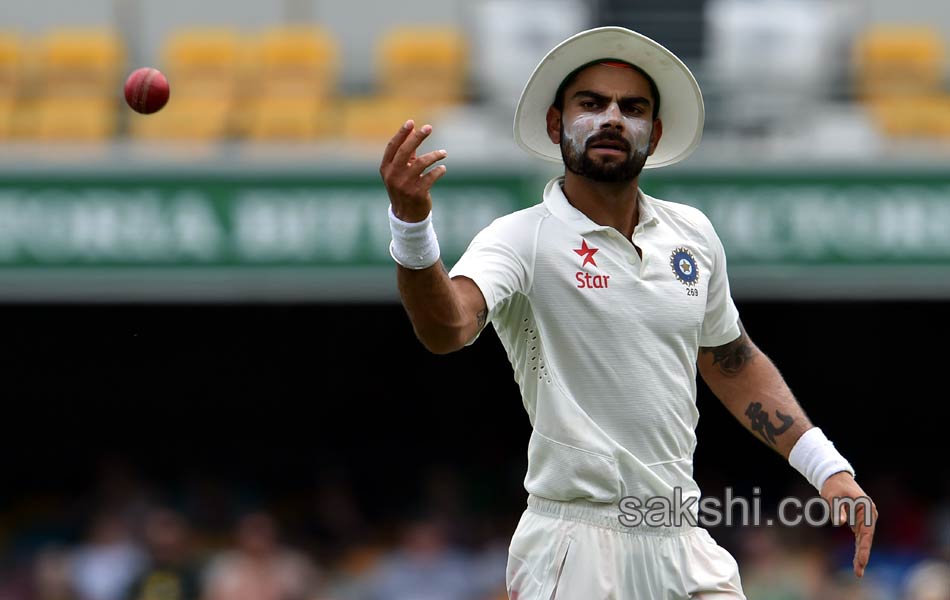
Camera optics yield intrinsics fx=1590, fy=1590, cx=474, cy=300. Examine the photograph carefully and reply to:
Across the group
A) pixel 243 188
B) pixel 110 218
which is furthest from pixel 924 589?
pixel 110 218

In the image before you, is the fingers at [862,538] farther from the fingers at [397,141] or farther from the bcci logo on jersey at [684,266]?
the fingers at [397,141]

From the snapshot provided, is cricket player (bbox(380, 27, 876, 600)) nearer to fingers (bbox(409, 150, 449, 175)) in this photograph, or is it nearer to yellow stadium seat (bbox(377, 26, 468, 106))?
fingers (bbox(409, 150, 449, 175))

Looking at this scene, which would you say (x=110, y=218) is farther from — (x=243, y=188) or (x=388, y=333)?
(x=388, y=333)

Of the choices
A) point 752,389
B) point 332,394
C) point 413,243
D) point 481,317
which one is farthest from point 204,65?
→ point 413,243

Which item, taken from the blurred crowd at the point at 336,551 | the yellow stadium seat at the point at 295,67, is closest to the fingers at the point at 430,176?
the blurred crowd at the point at 336,551

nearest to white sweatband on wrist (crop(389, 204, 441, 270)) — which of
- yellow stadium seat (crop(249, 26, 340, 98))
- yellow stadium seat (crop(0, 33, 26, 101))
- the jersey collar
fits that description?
the jersey collar

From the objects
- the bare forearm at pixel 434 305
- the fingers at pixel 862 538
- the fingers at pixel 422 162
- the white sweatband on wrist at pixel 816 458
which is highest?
the fingers at pixel 422 162

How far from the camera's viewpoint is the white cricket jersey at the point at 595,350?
11.5 ft

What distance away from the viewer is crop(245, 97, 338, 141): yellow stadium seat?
11266 millimetres

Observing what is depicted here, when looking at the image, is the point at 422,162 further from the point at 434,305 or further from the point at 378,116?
the point at 378,116

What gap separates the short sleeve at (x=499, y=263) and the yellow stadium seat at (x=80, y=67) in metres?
8.88

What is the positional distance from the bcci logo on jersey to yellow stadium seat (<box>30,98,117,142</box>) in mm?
8217

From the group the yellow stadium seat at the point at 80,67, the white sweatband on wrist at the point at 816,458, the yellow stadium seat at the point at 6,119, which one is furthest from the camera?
the yellow stadium seat at the point at 80,67

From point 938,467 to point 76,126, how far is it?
676cm
